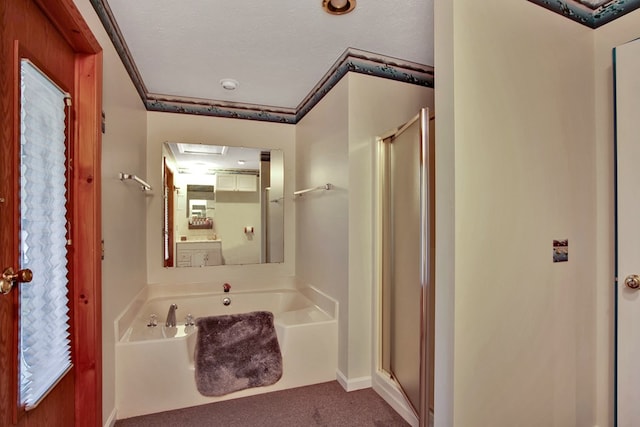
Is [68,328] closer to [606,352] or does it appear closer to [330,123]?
[330,123]

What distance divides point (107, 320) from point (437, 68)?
6.89 ft

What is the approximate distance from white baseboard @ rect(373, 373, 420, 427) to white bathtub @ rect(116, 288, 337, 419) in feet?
1.19

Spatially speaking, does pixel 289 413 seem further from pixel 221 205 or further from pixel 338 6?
pixel 338 6

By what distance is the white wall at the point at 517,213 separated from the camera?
1.33 meters

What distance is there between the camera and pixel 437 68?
141 cm

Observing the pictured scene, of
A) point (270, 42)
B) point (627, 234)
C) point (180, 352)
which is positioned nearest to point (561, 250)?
point (627, 234)

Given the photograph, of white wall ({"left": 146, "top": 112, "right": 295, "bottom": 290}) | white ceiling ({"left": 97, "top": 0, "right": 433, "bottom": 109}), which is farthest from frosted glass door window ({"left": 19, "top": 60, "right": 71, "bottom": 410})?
white wall ({"left": 146, "top": 112, "right": 295, "bottom": 290})

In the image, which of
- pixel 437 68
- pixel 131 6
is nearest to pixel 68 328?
pixel 131 6

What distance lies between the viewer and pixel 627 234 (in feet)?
4.73

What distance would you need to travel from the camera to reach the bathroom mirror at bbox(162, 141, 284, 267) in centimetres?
313

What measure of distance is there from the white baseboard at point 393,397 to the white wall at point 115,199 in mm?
1637

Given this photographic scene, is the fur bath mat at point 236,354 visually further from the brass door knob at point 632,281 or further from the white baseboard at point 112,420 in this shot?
the brass door knob at point 632,281

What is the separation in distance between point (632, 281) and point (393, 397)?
1.40 metres

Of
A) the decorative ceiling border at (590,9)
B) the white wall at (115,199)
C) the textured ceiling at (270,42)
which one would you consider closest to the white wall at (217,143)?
the textured ceiling at (270,42)
